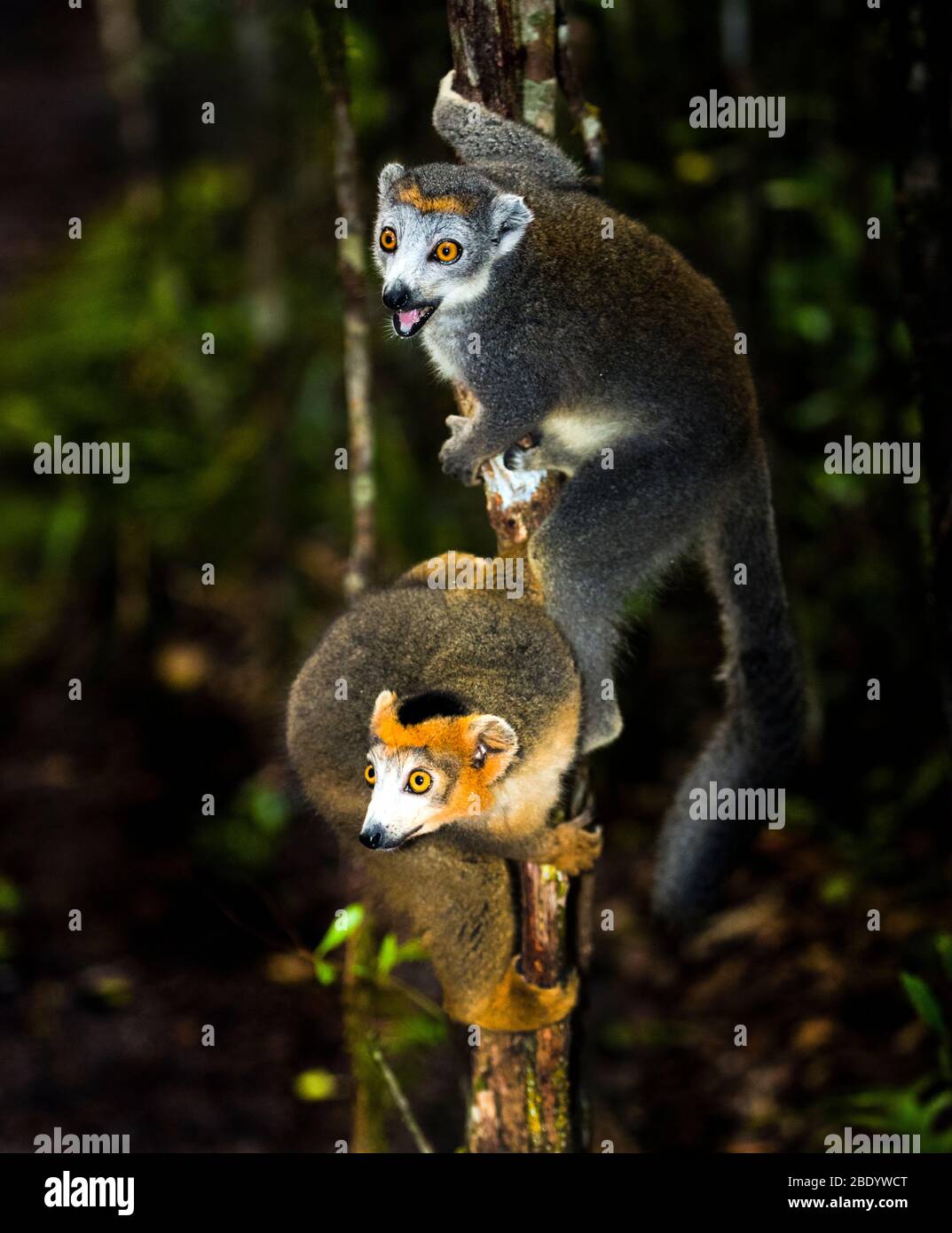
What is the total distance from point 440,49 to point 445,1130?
21.8 ft

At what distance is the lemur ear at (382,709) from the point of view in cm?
415

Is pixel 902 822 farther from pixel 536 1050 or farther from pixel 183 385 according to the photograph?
pixel 183 385

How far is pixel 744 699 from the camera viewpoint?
5160 millimetres

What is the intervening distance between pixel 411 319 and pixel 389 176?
0.69 meters

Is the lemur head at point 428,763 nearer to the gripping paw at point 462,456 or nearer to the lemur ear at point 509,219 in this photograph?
the gripping paw at point 462,456

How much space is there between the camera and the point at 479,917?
15.1 ft

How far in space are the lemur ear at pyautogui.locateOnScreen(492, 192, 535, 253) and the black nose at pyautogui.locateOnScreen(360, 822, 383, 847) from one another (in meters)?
2.21

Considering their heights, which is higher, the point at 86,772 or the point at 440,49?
the point at 440,49

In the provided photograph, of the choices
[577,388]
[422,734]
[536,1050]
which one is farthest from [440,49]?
[536,1050]
